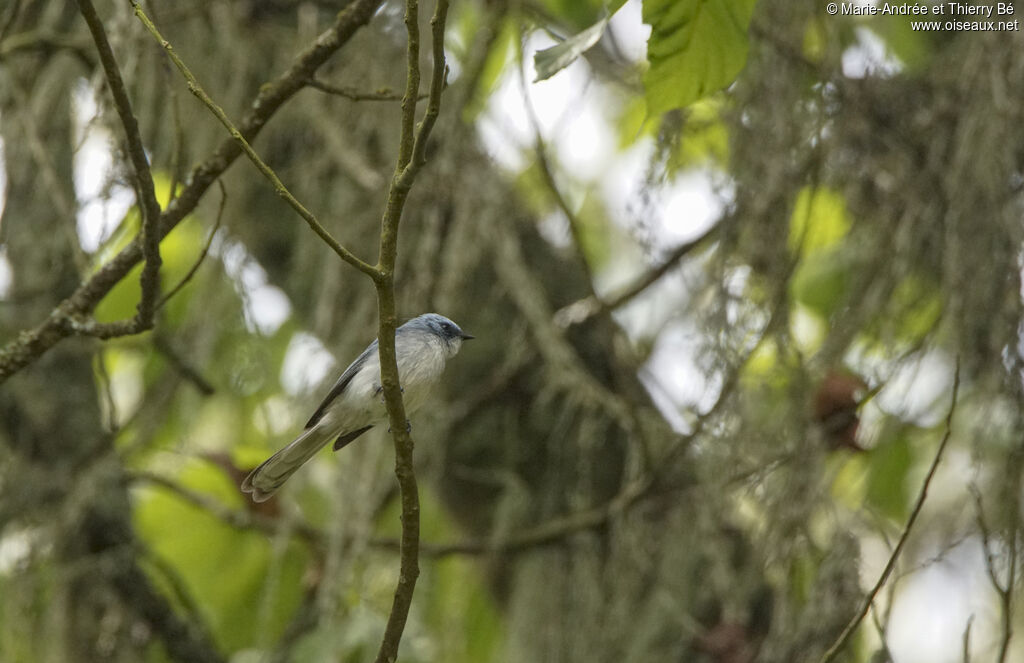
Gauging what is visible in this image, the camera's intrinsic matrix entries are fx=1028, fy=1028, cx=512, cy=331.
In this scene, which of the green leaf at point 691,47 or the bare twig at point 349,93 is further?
the bare twig at point 349,93

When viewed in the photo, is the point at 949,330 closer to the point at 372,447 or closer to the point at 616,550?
the point at 616,550

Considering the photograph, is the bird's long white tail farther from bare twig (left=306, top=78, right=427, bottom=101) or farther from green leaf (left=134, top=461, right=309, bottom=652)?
green leaf (left=134, top=461, right=309, bottom=652)

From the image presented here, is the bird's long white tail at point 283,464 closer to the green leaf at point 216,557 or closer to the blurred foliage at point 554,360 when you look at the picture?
the blurred foliage at point 554,360

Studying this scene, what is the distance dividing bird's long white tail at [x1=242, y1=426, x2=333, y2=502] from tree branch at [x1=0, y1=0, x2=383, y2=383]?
0.69 m

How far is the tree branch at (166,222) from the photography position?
251 centimetres

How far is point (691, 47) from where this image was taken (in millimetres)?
2379

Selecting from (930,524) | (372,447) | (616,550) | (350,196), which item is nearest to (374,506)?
(372,447)

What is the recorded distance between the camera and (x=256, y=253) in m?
4.62

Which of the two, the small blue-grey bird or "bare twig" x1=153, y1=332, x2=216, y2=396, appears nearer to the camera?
the small blue-grey bird

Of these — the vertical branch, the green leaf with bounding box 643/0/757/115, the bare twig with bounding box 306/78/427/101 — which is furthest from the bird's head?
the vertical branch

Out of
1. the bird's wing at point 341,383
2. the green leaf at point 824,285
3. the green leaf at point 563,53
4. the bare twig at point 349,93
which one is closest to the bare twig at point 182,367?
the bird's wing at point 341,383

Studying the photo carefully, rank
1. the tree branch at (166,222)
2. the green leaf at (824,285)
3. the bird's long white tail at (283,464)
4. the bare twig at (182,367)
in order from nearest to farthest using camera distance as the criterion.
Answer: the tree branch at (166,222) → the bird's long white tail at (283,464) → the bare twig at (182,367) → the green leaf at (824,285)

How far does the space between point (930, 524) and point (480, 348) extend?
2193mm

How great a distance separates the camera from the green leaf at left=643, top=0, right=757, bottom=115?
2.30m
